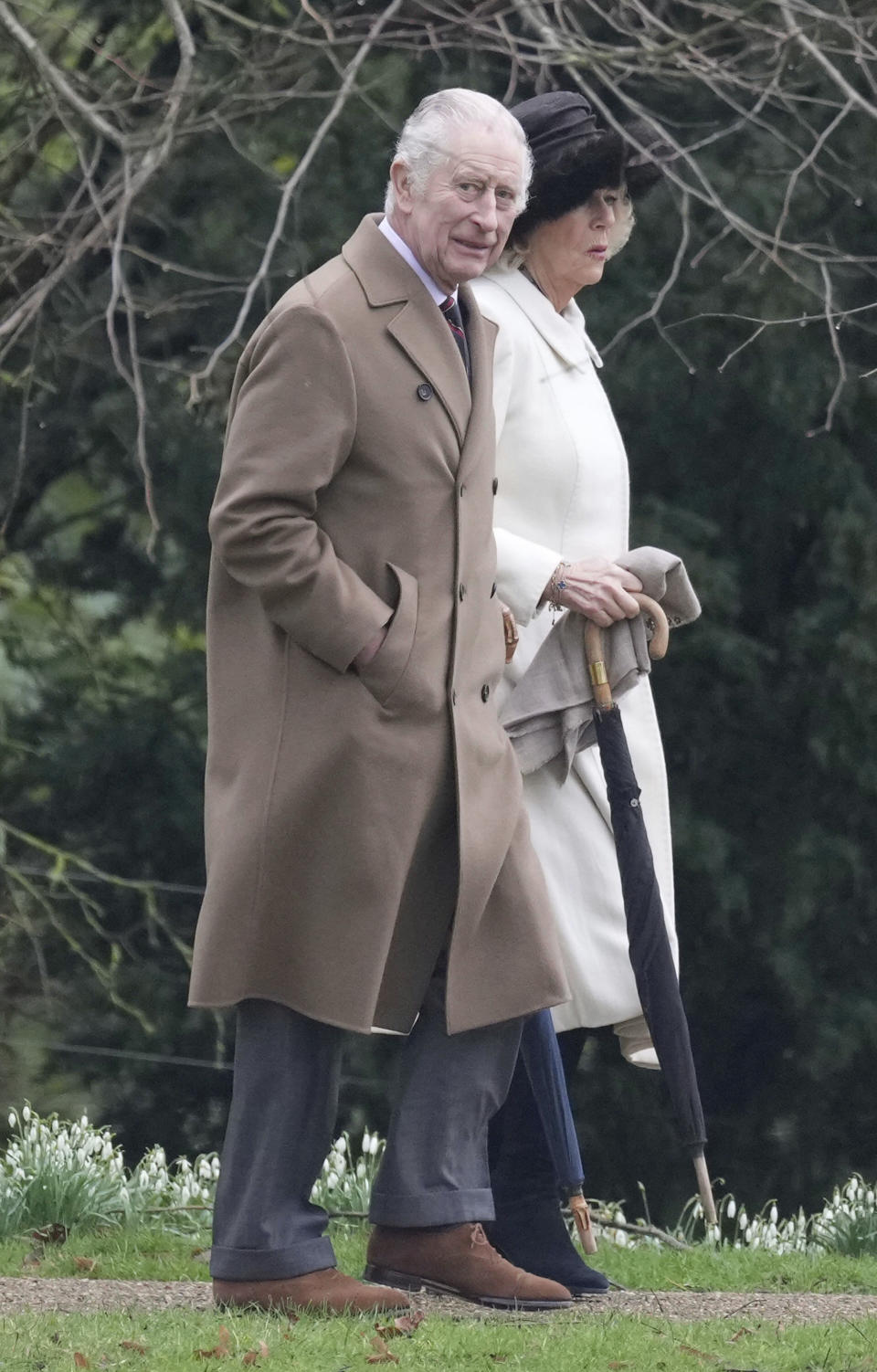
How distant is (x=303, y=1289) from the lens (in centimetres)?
362

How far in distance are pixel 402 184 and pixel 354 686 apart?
0.80m

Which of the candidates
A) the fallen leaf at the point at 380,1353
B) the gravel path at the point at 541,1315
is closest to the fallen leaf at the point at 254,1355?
the fallen leaf at the point at 380,1353

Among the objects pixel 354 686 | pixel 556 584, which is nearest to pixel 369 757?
pixel 354 686

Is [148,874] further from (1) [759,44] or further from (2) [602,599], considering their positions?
(2) [602,599]

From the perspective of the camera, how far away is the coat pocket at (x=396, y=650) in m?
3.62

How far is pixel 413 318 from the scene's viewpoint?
12.2 ft

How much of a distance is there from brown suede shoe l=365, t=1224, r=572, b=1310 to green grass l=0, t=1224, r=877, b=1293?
0.83 m

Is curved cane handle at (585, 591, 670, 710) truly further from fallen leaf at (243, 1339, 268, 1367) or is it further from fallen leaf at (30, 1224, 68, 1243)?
fallen leaf at (30, 1224, 68, 1243)

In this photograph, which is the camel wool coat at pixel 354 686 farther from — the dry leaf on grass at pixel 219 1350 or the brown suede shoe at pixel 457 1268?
the dry leaf on grass at pixel 219 1350

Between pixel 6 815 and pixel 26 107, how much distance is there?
266cm

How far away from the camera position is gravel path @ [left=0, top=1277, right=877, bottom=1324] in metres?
3.84

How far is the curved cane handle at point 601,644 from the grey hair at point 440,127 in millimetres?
710

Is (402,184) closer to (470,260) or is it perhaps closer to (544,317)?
(470,260)

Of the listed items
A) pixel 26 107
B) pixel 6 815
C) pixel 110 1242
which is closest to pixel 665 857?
pixel 110 1242
